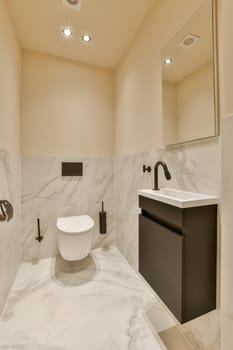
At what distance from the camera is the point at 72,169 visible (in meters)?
2.23

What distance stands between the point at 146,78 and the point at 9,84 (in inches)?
46.4

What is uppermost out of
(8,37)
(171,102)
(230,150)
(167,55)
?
(8,37)

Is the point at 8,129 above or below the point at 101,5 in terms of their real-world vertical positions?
below

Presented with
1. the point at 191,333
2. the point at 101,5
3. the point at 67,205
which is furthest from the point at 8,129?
the point at 191,333

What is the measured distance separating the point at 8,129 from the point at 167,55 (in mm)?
1375

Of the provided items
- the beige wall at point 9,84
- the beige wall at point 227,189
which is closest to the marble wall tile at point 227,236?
the beige wall at point 227,189

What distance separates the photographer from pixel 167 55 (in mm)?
1304

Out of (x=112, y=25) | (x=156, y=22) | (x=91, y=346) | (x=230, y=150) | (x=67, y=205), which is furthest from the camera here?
(x=67, y=205)

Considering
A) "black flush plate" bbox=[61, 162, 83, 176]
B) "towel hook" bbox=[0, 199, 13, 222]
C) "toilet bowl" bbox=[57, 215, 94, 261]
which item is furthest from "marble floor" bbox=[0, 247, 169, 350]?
"black flush plate" bbox=[61, 162, 83, 176]

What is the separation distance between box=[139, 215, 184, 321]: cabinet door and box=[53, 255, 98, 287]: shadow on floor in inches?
30.6

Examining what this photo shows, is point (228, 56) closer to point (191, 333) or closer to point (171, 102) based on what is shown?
point (171, 102)

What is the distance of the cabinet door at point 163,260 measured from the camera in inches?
35.3

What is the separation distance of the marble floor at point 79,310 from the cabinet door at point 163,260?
0.37 meters

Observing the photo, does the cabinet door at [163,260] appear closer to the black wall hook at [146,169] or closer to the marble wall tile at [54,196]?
the black wall hook at [146,169]
